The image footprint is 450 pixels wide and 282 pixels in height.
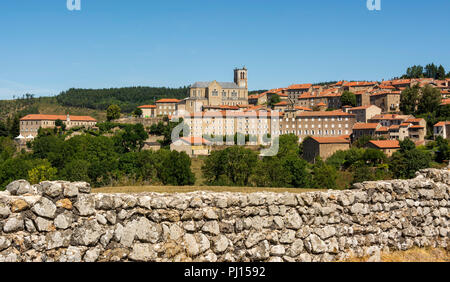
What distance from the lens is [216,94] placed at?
150 metres

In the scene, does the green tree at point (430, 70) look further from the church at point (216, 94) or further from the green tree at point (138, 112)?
the green tree at point (138, 112)

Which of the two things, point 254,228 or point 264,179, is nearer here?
point 254,228

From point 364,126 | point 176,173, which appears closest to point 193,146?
point 176,173

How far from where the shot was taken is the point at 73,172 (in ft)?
190

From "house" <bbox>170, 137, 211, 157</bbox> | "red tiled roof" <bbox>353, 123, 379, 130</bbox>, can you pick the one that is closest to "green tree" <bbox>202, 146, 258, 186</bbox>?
"house" <bbox>170, 137, 211, 157</bbox>

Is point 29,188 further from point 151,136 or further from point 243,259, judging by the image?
point 151,136

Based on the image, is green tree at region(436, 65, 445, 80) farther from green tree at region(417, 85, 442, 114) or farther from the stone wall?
the stone wall

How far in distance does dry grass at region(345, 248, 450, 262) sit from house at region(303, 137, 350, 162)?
83.3m

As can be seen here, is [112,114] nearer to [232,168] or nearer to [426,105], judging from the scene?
[232,168]

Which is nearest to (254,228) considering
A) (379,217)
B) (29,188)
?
(379,217)

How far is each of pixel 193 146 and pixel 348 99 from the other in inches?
2268

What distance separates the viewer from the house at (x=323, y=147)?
301ft
